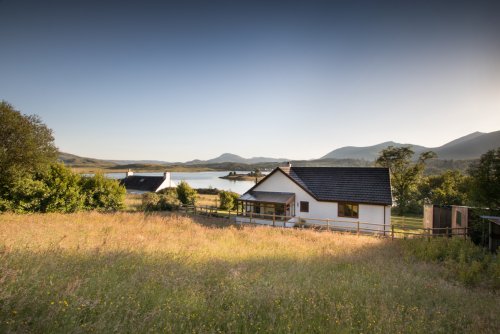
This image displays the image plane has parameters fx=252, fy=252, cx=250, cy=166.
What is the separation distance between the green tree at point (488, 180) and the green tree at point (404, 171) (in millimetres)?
27446

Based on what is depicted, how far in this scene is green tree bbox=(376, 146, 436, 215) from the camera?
127ft

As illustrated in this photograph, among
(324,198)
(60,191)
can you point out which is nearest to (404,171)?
(324,198)

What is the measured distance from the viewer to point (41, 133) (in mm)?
15922

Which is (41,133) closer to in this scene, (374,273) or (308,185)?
(374,273)

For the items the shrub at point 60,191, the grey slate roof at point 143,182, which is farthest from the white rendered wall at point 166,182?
the shrub at point 60,191

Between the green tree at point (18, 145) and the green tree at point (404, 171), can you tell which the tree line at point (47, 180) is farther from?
the green tree at point (404, 171)

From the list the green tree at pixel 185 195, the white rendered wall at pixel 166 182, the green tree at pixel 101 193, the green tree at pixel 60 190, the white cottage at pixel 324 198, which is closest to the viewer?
the green tree at pixel 60 190

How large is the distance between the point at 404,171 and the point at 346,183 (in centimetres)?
2079

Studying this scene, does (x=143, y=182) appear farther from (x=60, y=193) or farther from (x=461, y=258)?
(x=461, y=258)

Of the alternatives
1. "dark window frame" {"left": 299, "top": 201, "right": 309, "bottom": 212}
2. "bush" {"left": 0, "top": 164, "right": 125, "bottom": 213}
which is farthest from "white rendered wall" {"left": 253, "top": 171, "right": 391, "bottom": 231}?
"bush" {"left": 0, "top": 164, "right": 125, "bottom": 213}

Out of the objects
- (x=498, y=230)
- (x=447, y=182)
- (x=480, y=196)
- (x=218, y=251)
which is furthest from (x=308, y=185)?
(x=447, y=182)

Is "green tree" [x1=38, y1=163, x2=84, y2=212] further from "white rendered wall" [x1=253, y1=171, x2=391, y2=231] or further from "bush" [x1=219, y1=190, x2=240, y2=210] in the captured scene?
"bush" [x1=219, y1=190, x2=240, y2=210]

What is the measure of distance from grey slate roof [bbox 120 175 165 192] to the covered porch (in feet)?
85.0

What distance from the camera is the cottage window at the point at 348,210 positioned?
23.5 meters
